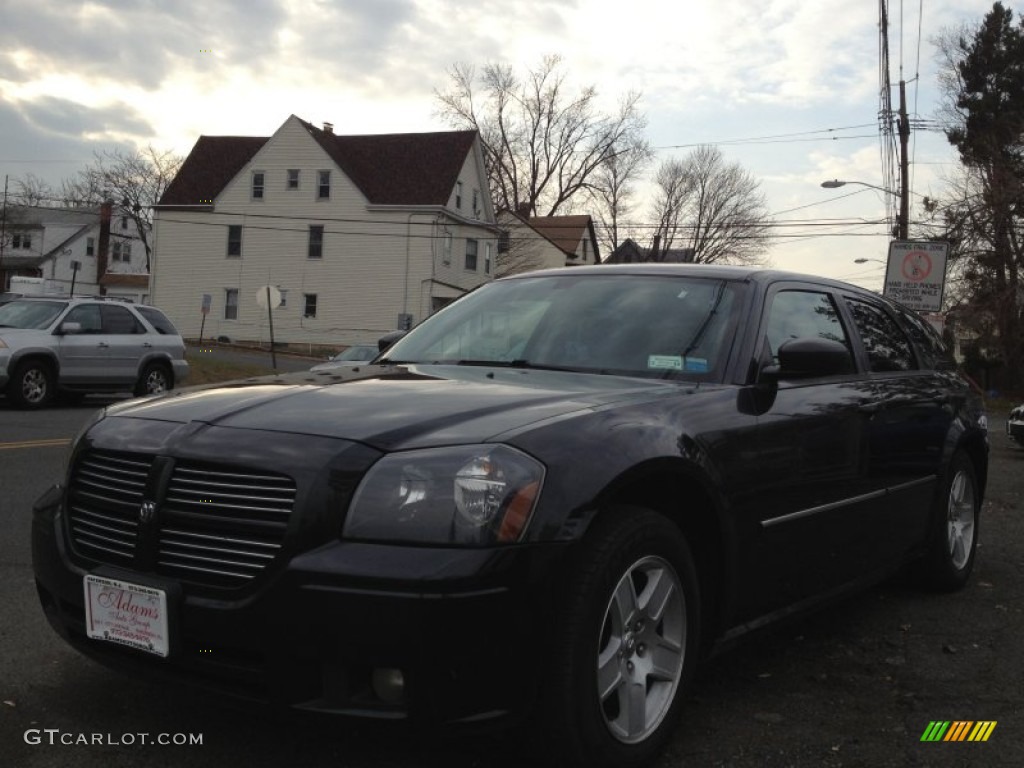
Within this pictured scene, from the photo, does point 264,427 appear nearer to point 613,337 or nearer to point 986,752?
point 613,337

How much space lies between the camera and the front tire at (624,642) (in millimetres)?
2643

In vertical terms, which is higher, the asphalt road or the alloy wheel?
the alloy wheel

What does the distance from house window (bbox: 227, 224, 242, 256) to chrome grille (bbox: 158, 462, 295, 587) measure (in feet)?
148

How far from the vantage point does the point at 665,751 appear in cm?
314

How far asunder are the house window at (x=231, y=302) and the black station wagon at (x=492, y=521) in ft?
143

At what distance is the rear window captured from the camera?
17219mm

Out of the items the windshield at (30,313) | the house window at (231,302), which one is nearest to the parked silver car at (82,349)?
the windshield at (30,313)

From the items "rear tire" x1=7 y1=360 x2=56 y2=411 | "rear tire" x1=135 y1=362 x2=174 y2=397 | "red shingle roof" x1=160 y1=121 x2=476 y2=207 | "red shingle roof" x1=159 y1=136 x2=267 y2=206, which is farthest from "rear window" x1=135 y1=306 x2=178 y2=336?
"red shingle roof" x1=159 y1=136 x2=267 y2=206

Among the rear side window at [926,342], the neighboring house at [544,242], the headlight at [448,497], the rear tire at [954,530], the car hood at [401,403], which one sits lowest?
the rear tire at [954,530]

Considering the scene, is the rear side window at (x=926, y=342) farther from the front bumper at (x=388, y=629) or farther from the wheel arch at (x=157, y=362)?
the wheel arch at (x=157, y=362)

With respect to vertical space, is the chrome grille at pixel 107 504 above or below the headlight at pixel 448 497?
below

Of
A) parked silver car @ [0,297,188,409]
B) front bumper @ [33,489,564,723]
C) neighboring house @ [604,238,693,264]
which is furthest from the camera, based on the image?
neighboring house @ [604,238,693,264]

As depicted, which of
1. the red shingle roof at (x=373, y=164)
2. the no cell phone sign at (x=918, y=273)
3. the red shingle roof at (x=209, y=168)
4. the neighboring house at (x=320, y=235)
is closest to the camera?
the no cell phone sign at (x=918, y=273)

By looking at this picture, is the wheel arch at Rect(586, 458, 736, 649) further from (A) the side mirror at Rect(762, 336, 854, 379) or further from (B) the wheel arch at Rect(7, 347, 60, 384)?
(B) the wheel arch at Rect(7, 347, 60, 384)
